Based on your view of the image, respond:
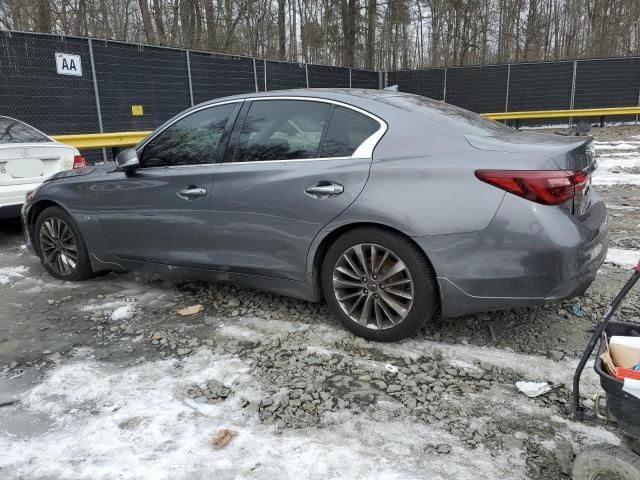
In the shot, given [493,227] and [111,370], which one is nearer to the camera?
[493,227]

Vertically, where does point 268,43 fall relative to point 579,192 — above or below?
above

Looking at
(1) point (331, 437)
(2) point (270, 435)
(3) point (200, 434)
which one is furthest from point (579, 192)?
(3) point (200, 434)

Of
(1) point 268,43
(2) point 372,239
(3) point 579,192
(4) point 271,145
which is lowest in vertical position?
(2) point 372,239

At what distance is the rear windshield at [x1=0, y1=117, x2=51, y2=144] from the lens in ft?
20.2

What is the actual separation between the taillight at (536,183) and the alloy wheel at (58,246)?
360cm

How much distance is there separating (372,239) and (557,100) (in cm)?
1817

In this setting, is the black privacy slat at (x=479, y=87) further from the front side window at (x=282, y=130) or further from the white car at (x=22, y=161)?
the front side window at (x=282, y=130)

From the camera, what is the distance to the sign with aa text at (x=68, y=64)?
10211 millimetres

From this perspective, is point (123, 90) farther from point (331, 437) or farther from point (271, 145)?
point (331, 437)

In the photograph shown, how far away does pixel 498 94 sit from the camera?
→ 63.0 ft

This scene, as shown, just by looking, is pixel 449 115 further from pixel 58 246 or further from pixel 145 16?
pixel 145 16

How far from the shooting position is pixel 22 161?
A: 19.7 feet

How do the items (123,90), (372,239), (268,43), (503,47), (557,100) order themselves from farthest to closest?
1. (503,47)
2. (268,43)
3. (557,100)
4. (123,90)
5. (372,239)

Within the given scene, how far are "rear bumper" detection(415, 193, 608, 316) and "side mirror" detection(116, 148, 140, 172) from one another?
7.66 ft
